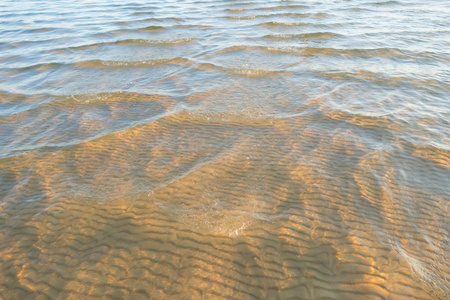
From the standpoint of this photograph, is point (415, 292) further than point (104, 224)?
No

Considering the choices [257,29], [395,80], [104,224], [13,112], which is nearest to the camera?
[104,224]

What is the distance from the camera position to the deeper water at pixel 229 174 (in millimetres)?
3432

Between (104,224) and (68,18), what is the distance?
18611mm

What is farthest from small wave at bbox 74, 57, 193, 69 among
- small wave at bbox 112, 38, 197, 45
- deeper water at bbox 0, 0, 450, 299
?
small wave at bbox 112, 38, 197, 45

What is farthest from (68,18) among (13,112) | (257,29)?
(13,112)

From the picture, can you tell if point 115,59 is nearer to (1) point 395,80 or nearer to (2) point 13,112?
(2) point 13,112

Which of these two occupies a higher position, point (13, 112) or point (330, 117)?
point (13, 112)

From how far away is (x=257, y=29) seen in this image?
14.4 meters

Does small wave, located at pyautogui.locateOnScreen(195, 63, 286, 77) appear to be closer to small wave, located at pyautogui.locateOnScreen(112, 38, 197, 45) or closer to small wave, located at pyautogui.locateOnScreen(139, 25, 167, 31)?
small wave, located at pyautogui.locateOnScreen(112, 38, 197, 45)

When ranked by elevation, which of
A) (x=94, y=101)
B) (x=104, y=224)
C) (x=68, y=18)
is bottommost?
(x=104, y=224)

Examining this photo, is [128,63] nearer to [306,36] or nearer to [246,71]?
[246,71]

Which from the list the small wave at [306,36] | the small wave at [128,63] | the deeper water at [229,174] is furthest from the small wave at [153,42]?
the small wave at [306,36]

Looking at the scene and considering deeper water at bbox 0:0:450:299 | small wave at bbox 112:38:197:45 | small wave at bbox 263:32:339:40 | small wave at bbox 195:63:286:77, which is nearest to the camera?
deeper water at bbox 0:0:450:299

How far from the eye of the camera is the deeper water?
11.3 feet
